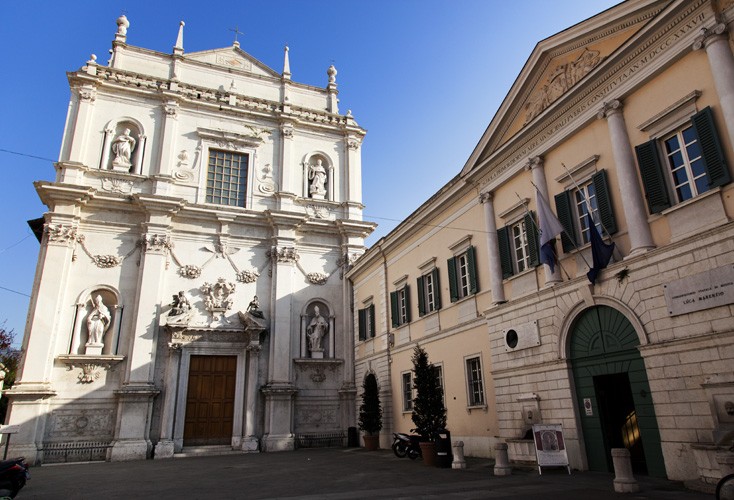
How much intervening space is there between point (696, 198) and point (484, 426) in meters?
8.26

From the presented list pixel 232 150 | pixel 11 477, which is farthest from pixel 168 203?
pixel 11 477

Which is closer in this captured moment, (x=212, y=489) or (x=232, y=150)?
(x=212, y=489)

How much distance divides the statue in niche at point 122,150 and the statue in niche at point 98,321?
21.2 ft

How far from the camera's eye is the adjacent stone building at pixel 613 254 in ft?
27.9

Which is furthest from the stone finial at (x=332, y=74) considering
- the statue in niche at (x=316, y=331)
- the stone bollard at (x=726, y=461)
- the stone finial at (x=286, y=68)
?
the stone bollard at (x=726, y=461)

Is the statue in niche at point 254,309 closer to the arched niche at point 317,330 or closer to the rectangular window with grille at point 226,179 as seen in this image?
the arched niche at point 317,330

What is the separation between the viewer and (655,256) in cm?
935

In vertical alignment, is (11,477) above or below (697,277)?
below

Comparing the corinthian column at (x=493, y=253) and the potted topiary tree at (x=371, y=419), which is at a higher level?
the corinthian column at (x=493, y=253)

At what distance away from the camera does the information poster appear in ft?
34.4

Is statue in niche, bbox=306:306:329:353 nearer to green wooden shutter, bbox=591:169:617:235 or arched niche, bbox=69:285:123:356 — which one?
arched niche, bbox=69:285:123:356

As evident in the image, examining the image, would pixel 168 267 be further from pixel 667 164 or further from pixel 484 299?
pixel 667 164

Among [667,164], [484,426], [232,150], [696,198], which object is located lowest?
[484,426]

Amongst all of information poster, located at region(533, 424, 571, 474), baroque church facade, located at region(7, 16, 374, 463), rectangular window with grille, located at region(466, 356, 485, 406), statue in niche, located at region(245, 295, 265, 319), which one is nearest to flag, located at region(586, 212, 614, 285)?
information poster, located at region(533, 424, 571, 474)
